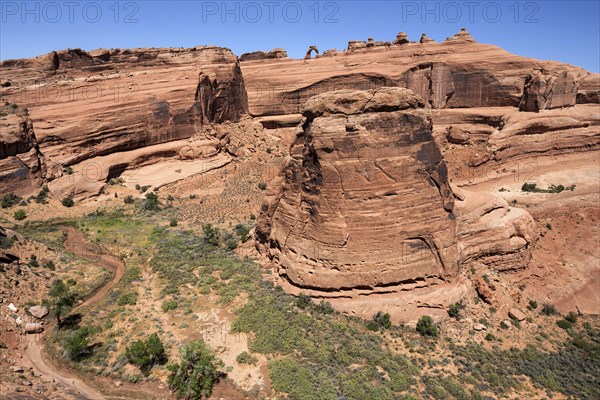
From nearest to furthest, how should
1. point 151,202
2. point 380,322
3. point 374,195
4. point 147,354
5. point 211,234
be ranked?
point 147,354
point 374,195
point 380,322
point 211,234
point 151,202

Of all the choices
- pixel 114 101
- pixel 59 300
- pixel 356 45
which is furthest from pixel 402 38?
pixel 59 300

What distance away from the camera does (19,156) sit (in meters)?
34.9

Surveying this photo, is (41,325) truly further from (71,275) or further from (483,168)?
(483,168)

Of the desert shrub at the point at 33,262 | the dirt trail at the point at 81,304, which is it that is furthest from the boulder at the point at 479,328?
the desert shrub at the point at 33,262

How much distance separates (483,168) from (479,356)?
28.8 meters

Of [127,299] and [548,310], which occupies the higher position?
[127,299]

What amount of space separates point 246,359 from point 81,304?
1057 centimetres

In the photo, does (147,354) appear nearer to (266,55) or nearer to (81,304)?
(81,304)

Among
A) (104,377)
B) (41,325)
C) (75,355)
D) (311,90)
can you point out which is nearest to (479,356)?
(104,377)

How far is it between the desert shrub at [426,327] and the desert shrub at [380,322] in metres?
1.32

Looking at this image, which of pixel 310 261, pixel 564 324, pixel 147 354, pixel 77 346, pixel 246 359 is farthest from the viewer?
pixel 564 324

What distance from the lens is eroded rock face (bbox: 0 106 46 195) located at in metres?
34.0

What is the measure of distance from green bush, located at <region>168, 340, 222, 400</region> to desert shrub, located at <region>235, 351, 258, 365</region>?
79 cm

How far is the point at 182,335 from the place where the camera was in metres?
18.5
